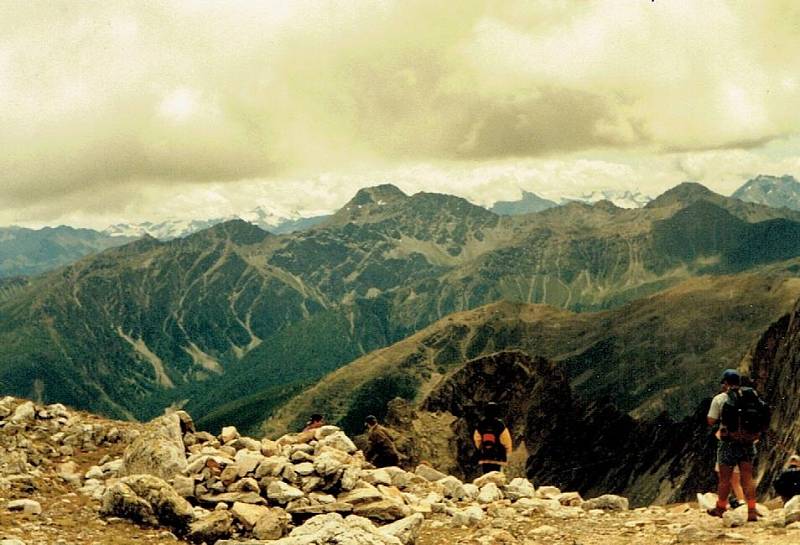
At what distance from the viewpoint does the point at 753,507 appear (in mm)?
17984

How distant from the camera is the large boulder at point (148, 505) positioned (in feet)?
58.6

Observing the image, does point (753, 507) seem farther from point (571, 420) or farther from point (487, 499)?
point (571, 420)

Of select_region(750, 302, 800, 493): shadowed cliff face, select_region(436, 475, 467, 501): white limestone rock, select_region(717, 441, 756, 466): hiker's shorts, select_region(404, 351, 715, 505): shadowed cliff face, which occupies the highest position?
select_region(717, 441, 756, 466): hiker's shorts

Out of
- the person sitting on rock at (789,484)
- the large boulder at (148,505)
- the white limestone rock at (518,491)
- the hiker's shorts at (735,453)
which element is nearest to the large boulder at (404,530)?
the large boulder at (148,505)

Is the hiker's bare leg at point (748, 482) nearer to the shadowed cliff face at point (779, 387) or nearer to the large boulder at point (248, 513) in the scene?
the large boulder at point (248, 513)

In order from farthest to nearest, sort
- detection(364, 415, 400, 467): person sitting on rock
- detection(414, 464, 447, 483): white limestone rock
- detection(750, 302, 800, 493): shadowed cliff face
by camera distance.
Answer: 1. detection(750, 302, 800, 493): shadowed cliff face
2. detection(364, 415, 400, 467): person sitting on rock
3. detection(414, 464, 447, 483): white limestone rock

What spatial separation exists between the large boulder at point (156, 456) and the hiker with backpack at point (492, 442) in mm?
12855

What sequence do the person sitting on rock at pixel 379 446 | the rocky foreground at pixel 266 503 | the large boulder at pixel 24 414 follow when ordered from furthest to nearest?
the person sitting on rock at pixel 379 446
the large boulder at pixel 24 414
the rocky foreground at pixel 266 503

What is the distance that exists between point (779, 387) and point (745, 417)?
125977 millimetres

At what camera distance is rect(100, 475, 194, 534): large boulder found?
17.9 meters

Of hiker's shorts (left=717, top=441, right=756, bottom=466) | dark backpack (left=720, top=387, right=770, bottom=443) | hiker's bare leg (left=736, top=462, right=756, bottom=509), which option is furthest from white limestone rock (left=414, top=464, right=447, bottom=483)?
dark backpack (left=720, top=387, right=770, bottom=443)

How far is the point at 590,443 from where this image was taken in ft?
578

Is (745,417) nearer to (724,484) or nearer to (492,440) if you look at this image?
(724,484)

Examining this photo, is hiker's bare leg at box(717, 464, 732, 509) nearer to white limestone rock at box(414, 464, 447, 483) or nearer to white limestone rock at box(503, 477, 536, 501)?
white limestone rock at box(503, 477, 536, 501)
